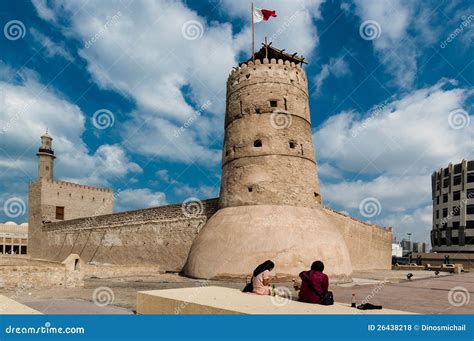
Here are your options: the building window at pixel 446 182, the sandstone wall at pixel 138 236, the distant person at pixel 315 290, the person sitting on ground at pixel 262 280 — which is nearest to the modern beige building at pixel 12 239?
the sandstone wall at pixel 138 236

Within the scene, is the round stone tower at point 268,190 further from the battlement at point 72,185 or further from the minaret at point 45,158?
the minaret at point 45,158

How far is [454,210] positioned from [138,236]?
49.7 m

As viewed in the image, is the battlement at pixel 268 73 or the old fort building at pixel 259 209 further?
the battlement at pixel 268 73

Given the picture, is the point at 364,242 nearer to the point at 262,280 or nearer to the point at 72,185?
the point at 262,280

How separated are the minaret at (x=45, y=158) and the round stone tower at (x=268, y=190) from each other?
27.1 metres

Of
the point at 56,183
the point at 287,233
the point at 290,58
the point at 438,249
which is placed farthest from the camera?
the point at 438,249

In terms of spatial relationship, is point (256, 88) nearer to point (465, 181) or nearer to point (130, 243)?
→ point (130, 243)

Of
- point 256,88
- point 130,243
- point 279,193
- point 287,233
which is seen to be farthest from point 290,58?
point 130,243

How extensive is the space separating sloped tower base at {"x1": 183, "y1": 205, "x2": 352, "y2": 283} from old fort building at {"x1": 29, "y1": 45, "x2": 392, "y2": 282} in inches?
1.6

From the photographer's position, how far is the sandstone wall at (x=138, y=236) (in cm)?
2136

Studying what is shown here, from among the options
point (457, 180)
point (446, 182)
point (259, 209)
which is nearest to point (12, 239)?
point (259, 209)

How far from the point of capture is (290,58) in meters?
20.4

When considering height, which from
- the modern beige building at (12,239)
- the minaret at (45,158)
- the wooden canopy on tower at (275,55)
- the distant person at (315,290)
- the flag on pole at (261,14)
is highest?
the flag on pole at (261,14)

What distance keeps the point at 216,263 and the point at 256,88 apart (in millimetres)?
8604
